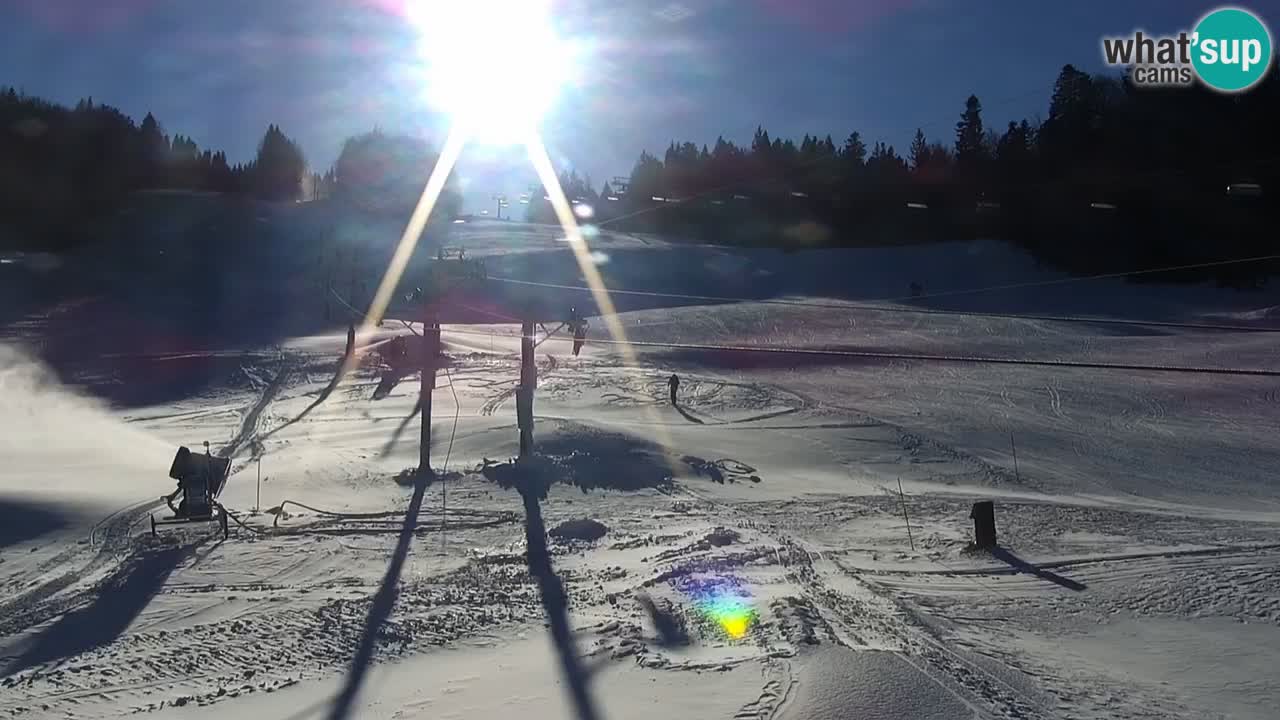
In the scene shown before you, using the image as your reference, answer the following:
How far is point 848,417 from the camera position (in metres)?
26.6

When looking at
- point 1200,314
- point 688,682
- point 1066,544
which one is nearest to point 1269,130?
point 1200,314

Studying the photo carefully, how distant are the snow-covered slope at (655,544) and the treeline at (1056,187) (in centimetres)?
1721

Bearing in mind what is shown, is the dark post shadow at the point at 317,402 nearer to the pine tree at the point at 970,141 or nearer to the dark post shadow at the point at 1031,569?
the dark post shadow at the point at 1031,569

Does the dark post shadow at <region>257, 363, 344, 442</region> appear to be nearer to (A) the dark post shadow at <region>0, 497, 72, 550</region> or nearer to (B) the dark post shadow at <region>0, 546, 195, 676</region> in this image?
(A) the dark post shadow at <region>0, 497, 72, 550</region>

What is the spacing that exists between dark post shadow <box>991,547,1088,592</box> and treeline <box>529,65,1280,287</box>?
1091 inches

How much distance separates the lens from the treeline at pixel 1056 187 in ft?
176

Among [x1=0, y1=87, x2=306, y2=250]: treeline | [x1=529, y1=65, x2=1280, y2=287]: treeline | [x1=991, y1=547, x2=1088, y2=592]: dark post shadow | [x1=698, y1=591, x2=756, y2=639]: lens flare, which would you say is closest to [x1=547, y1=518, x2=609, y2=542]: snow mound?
[x1=698, y1=591, x2=756, y2=639]: lens flare

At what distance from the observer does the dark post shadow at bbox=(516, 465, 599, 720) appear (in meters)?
8.20

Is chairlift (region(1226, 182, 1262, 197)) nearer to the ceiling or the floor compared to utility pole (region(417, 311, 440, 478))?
nearer to the ceiling

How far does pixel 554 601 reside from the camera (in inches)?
428

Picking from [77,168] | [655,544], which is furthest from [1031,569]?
[77,168]

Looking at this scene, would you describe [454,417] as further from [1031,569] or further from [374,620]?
[1031,569]

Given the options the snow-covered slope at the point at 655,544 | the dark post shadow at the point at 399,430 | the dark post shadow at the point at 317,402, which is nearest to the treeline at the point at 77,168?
the snow-covered slope at the point at 655,544

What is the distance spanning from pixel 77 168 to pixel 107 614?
2625 inches
